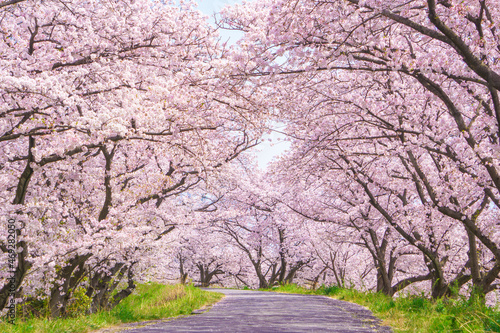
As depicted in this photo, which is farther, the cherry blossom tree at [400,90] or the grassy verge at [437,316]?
the cherry blossom tree at [400,90]

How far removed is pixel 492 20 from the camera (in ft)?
26.3

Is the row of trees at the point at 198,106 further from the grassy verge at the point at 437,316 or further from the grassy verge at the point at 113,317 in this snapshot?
the grassy verge at the point at 113,317

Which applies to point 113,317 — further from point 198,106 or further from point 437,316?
point 437,316

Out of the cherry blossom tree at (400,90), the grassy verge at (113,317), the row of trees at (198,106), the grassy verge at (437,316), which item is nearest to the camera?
the grassy verge at (437,316)

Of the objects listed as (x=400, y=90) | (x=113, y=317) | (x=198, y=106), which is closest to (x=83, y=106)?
(x=198, y=106)

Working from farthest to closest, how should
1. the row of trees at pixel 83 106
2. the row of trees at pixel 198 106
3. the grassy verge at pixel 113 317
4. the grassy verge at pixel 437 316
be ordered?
the row of trees at pixel 83 106 < the row of trees at pixel 198 106 < the grassy verge at pixel 113 317 < the grassy verge at pixel 437 316

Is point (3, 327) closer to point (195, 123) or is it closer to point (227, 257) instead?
point (195, 123)

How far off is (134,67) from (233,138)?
547 centimetres

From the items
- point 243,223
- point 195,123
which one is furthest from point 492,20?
point 243,223

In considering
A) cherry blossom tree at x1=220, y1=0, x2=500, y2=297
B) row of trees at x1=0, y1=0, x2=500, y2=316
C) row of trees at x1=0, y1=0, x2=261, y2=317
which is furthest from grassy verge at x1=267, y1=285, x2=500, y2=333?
row of trees at x1=0, y1=0, x2=261, y2=317

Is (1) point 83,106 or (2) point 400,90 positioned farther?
(2) point 400,90

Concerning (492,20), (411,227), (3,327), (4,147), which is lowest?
(3,327)

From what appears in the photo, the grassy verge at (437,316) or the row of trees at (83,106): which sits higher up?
the row of trees at (83,106)

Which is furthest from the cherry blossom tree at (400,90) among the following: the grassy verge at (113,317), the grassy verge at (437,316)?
the grassy verge at (113,317)
